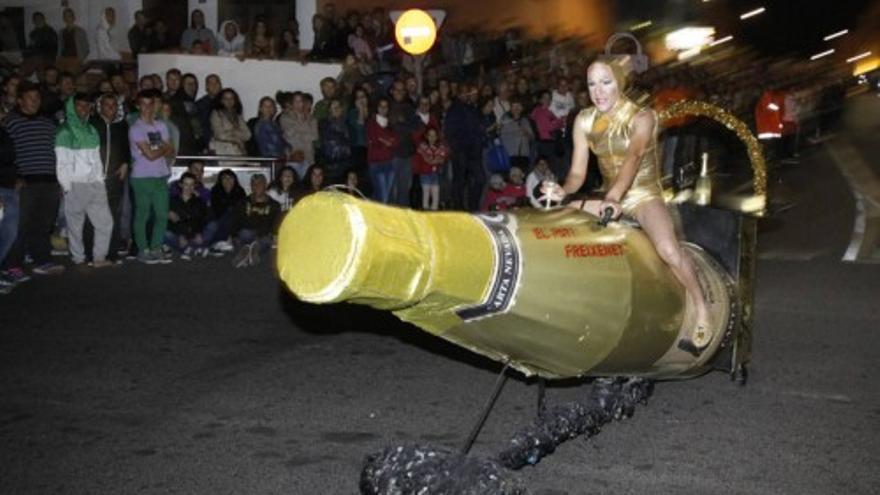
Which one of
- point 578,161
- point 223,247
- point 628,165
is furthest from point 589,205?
point 223,247

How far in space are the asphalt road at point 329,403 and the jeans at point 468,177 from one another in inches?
222

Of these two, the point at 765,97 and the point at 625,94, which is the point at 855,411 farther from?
the point at 765,97

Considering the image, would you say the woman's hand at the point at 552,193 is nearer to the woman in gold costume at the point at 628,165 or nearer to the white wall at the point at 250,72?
the woman in gold costume at the point at 628,165

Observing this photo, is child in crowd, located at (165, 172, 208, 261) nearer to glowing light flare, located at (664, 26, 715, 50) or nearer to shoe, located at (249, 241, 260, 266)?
shoe, located at (249, 241, 260, 266)

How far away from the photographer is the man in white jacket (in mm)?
10164

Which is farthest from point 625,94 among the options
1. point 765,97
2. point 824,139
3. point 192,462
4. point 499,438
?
point 824,139

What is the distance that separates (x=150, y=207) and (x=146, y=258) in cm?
62

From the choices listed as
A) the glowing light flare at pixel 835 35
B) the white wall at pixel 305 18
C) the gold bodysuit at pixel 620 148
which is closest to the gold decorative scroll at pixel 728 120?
the gold bodysuit at pixel 620 148

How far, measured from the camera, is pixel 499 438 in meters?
5.30

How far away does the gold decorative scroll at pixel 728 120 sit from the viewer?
18.6 feet

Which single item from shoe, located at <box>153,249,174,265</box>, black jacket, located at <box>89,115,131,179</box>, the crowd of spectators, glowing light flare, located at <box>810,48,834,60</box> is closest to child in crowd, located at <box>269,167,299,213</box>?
the crowd of spectators

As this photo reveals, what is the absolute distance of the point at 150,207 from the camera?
11.2 meters

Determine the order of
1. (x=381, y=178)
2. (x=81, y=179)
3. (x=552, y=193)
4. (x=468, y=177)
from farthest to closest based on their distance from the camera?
(x=468, y=177) → (x=381, y=178) → (x=81, y=179) → (x=552, y=193)

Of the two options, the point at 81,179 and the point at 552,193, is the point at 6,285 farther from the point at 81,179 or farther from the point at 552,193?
the point at 552,193
